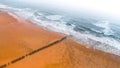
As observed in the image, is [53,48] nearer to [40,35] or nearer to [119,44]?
[40,35]

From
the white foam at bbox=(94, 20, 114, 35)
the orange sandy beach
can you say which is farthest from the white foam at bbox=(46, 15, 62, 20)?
the orange sandy beach

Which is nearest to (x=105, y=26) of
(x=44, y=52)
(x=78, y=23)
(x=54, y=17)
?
(x=78, y=23)

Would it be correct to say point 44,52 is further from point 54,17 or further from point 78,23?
point 54,17

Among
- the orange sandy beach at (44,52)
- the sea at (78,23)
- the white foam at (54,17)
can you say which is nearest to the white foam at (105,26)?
the sea at (78,23)

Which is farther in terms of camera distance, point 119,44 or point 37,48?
point 119,44

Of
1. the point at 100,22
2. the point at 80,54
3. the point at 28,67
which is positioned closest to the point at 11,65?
the point at 28,67

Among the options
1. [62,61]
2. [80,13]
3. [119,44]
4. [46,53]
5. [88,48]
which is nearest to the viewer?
[62,61]

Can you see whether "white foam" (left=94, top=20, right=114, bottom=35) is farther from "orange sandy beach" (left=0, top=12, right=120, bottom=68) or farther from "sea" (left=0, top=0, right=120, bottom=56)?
"orange sandy beach" (left=0, top=12, right=120, bottom=68)
